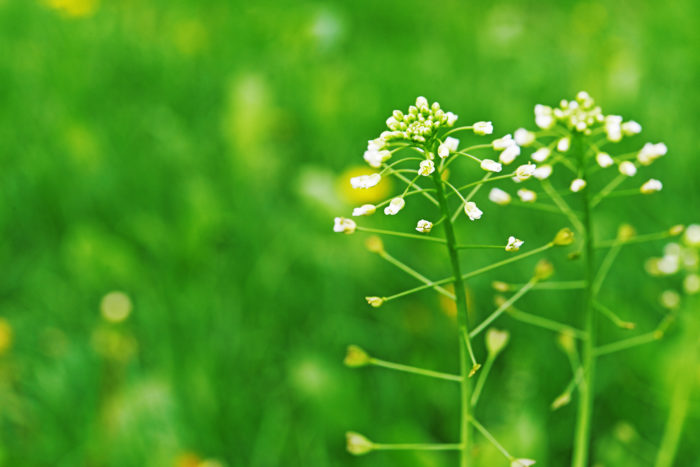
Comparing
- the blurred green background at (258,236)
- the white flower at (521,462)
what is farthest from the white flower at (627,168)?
the blurred green background at (258,236)

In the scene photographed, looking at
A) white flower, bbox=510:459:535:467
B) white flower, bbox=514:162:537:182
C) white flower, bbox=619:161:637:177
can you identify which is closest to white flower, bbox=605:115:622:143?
white flower, bbox=619:161:637:177

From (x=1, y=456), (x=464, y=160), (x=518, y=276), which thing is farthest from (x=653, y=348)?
(x=1, y=456)

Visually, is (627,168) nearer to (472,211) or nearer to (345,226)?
(472,211)

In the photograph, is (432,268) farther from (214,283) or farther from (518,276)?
(214,283)

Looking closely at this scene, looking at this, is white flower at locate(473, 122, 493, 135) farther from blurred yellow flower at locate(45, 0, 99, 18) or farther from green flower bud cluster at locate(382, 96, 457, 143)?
blurred yellow flower at locate(45, 0, 99, 18)

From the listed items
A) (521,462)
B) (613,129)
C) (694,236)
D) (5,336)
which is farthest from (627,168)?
(5,336)

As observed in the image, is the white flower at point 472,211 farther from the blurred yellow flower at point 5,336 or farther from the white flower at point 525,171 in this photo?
the blurred yellow flower at point 5,336
